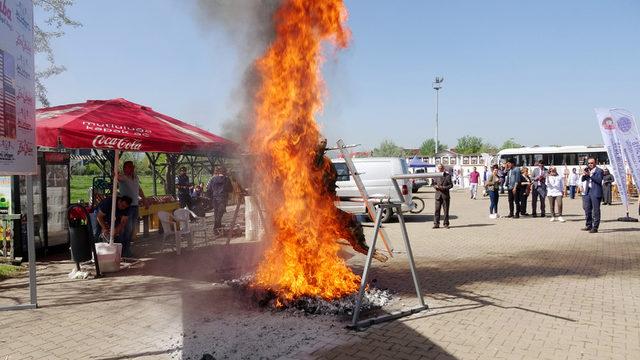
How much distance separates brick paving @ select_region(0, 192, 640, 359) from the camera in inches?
170

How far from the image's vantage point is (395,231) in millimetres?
13453

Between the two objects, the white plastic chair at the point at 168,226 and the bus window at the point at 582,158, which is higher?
the bus window at the point at 582,158

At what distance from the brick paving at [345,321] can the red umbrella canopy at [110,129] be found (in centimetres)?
222

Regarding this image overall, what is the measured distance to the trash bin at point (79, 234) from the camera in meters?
7.15

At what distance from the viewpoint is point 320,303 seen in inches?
217

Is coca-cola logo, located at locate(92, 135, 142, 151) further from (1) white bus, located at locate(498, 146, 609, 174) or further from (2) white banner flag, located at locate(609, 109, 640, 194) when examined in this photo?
(1) white bus, located at locate(498, 146, 609, 174)

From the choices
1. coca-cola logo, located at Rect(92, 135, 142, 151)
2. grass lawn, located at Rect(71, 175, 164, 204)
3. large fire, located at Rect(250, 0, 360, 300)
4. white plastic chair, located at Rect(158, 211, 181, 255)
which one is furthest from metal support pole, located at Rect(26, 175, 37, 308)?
grass lawn, located at Rect(71, 175, 164, 204)

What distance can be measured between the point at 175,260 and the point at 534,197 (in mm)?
13164

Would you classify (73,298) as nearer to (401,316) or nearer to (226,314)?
(226,314)

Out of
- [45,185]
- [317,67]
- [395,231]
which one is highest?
[317,67]

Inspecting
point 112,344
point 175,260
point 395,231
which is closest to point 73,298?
point 112,344

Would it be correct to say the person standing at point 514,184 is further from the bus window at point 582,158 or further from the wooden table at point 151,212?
the bus window at point 582,158

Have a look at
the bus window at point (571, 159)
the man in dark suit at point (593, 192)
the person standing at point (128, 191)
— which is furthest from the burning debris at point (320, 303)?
the bus window at point (571, 159)

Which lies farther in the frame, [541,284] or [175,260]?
[175,260]
